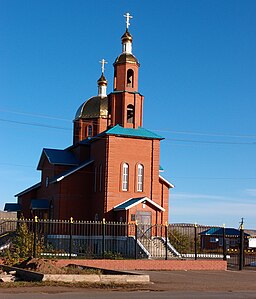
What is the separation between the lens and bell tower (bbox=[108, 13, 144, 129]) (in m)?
38.3

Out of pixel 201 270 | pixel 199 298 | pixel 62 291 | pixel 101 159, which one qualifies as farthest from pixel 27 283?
pixel 101 159

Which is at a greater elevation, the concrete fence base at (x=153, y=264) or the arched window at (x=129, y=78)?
the arched window at (x=129, y=78)

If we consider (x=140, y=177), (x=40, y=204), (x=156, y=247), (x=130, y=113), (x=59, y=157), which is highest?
(x=130, y=113)

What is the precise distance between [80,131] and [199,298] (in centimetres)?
3643

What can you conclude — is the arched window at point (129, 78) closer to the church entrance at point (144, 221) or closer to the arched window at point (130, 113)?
the arched window at point (130, 113)

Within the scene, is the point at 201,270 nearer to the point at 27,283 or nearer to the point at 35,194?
the point at 27,283

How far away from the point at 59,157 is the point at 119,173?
8132mm

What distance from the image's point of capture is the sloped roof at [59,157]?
4253 centimetres

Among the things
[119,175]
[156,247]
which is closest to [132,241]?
[156,247]

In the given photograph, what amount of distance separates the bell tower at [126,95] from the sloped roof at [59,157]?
5.87 m

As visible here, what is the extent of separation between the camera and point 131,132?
37.9m

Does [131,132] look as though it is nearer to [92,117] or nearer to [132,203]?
[132,203]

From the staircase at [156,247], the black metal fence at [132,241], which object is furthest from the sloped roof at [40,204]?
the staircase at [156,247]

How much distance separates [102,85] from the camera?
4981cm
